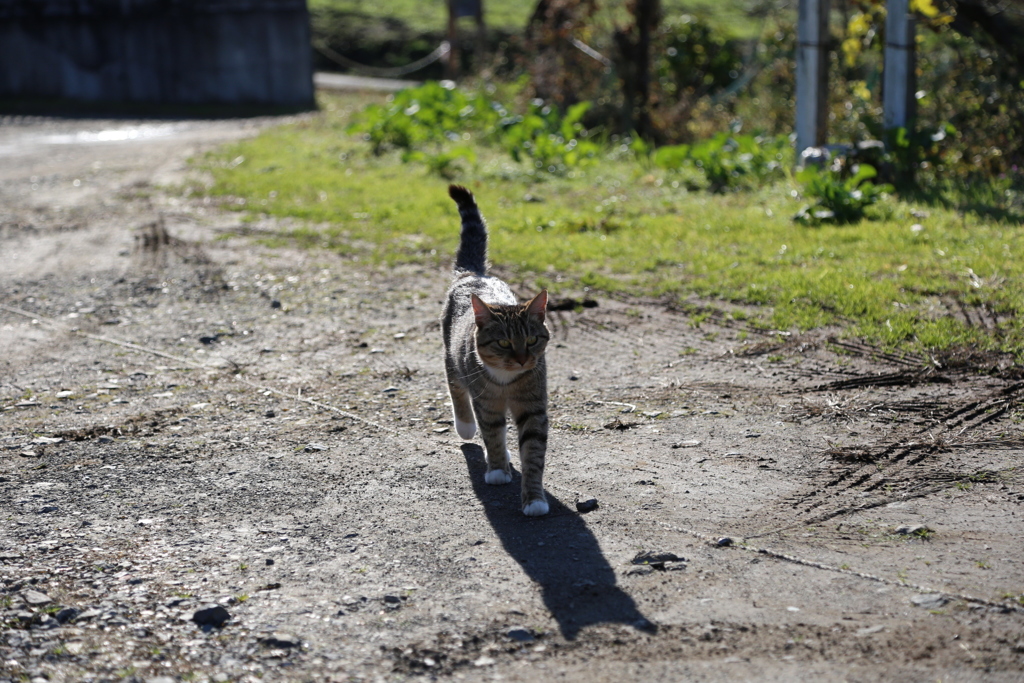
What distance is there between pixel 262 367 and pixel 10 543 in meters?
2.22

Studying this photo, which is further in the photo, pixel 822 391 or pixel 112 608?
pixel 822 391

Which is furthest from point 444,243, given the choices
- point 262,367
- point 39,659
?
point 39,659

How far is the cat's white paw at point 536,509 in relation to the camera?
13.3ft

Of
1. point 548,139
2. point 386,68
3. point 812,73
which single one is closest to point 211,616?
point 812,73

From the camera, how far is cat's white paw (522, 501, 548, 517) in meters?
4.06

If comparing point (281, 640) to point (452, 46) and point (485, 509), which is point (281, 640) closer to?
point (485, 509)

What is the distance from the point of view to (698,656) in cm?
309

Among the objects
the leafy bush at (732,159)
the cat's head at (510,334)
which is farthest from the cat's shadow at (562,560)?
the leafy bush at (732,159)

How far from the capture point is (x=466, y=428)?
491 cm

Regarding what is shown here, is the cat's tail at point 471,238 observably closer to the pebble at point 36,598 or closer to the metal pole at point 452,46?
the pebble at point 36,598

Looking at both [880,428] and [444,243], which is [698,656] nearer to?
[880,428]

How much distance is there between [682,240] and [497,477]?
4.50 meters

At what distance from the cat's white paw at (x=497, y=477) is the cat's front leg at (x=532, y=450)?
0.19 meters

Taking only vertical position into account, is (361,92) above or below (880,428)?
above
